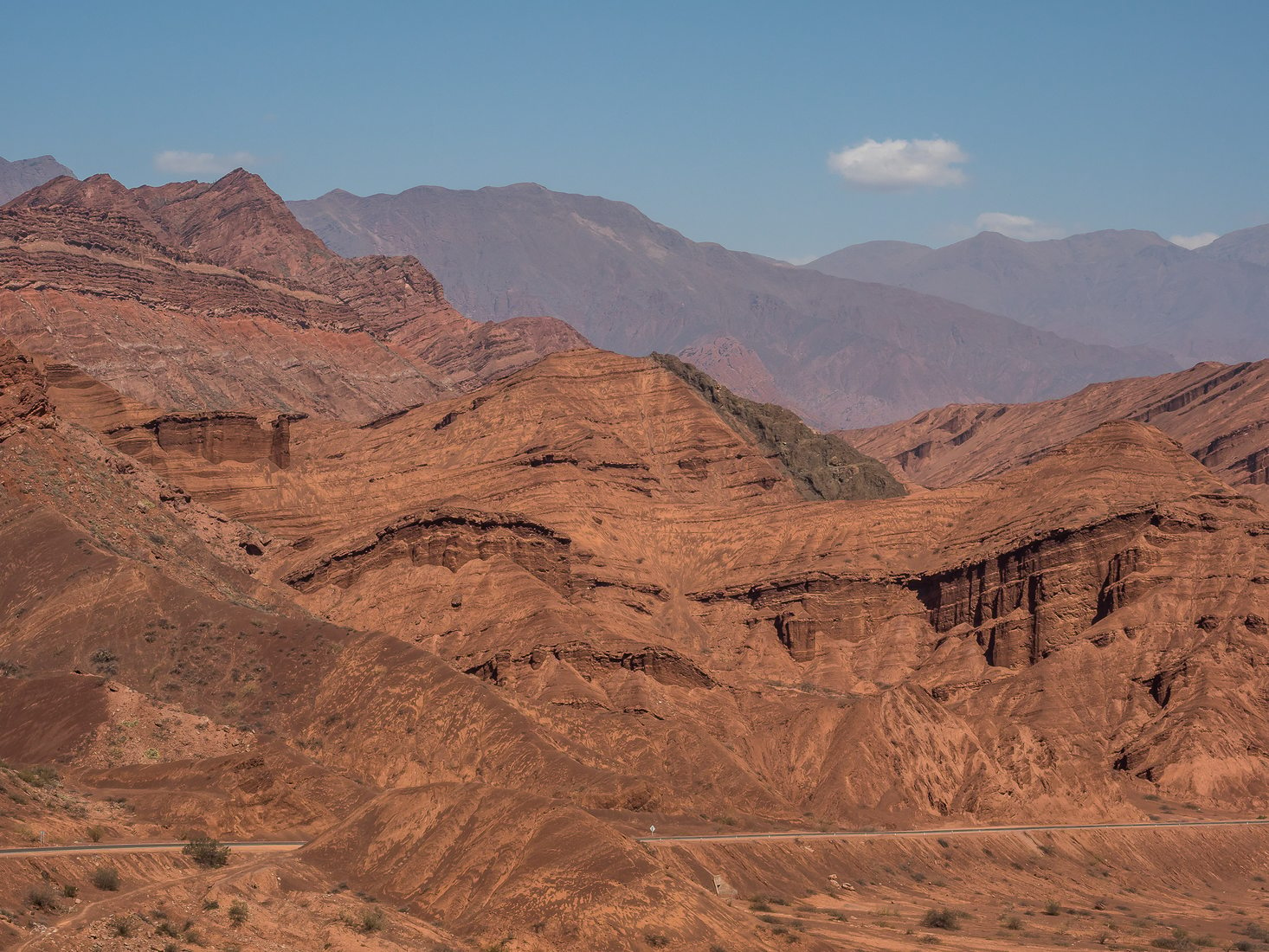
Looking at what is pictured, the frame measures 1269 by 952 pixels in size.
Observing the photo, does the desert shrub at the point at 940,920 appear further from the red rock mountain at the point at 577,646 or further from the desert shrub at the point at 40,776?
the desert shrub at the point at 40,776

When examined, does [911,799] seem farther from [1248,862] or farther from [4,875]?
[4,875]

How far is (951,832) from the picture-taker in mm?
71125

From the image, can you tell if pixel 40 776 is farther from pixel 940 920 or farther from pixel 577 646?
pixel 577 646

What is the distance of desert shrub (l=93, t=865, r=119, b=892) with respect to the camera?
134 feet

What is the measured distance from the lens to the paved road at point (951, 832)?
193 feet

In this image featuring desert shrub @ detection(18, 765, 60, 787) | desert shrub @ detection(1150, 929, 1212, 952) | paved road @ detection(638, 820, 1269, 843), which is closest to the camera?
desert shrub @ detection(18, 765, 60, 787)

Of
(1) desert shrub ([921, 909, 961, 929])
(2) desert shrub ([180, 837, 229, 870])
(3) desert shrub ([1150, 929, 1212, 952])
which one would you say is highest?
(2) desert shrub ([180, 837, 229, 870])

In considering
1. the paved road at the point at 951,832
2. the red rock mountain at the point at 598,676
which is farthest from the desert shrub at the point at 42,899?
the paved road at the point at 951,832

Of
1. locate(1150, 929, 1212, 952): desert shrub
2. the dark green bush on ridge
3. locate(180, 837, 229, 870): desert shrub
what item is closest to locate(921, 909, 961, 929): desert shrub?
locate(1150, 929, 1212, 952): desert shrub

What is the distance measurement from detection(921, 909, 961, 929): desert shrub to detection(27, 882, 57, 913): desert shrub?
26233 mm

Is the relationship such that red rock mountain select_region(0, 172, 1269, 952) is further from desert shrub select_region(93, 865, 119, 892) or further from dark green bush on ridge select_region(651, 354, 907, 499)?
dark green bush on ridge select_region(651, 354, 907, 499)

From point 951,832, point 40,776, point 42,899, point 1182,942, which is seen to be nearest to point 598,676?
point 951,832

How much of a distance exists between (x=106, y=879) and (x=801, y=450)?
11094cm

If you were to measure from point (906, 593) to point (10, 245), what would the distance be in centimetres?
10702
